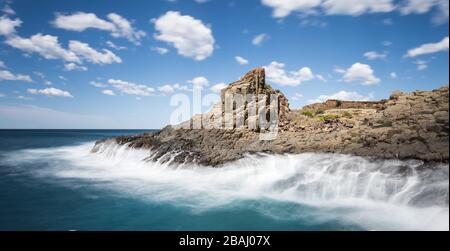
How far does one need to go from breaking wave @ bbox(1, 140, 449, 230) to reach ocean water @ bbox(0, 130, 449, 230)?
0.05 meters

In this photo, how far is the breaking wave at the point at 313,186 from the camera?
12.4 meters

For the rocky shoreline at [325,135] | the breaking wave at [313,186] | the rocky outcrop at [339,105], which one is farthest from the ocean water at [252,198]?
the rocky outcrop at [339,105]

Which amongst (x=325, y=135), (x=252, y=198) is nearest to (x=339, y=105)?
(x=325, y=135)

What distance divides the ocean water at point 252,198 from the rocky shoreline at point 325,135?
2.94 feet

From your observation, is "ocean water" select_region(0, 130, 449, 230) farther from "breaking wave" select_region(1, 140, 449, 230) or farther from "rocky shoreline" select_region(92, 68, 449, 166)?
"rocky shoreline" select_region(92, 68, 449, 166)

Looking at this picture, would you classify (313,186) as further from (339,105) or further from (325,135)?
(339,105)

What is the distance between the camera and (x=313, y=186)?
16516 mm

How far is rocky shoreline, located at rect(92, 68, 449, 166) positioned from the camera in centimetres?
1593

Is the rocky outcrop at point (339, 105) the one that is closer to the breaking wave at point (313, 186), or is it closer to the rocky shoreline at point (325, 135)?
the rocky shoreline at point (325, 135)

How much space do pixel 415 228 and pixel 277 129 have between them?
14.8 metres
